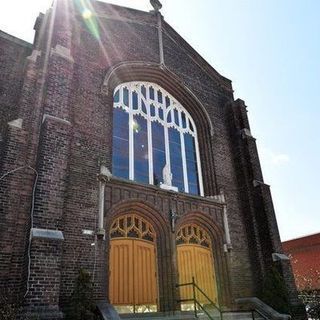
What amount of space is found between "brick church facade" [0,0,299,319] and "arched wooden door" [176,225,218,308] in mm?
58

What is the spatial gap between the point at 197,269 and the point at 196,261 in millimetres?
243

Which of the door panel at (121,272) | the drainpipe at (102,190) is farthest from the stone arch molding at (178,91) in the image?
the door panel at (121,272)

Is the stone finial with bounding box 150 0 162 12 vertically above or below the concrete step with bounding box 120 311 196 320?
above

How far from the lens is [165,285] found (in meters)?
9.48

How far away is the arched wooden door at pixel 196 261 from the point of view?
10300mm

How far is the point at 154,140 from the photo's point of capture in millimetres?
12023

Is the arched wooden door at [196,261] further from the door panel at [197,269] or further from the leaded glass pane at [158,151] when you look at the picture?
the leaded glass pane at [158,151]

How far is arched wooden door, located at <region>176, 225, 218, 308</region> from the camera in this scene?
1030 cm

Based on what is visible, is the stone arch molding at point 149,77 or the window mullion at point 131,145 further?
the stone arch molding at point 149,77

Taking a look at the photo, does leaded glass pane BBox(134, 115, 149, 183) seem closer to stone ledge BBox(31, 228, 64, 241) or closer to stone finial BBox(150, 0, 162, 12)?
stone ledge BBox(31, 228, 64, 241)

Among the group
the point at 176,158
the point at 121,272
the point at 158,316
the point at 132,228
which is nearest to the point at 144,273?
the point at 121,272

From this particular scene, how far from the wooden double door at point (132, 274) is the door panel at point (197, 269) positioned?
108 cm

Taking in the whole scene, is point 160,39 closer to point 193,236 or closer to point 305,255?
point 193,236

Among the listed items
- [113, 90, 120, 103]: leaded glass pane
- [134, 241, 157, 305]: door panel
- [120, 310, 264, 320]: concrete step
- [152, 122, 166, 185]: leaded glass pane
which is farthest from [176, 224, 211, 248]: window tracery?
[113, 90, 120, 103]: leaded glass pane
